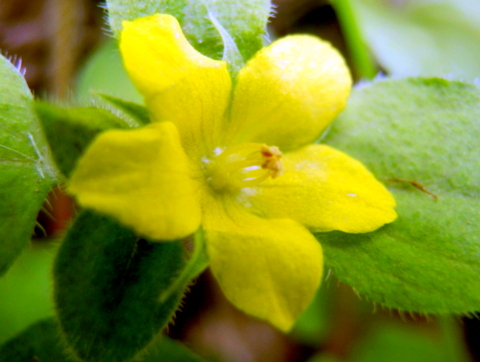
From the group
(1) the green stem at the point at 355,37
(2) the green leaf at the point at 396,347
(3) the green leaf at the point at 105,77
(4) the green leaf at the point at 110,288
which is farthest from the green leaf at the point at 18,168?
(2) the green leaf at the point at 396,347

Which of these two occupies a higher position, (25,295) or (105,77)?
(105,77)

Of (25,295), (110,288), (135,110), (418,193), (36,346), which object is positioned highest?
(135,110)

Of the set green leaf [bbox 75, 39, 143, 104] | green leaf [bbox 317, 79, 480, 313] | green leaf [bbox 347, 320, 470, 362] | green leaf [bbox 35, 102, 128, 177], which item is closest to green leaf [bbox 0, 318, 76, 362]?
green leaf [bbox 35, 102, 128, 177]

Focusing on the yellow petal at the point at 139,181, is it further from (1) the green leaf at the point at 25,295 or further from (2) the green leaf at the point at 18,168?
→ (1) the green leaf at the point at 25,295

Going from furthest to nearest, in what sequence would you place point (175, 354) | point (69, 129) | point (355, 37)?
point (355, 37) → point (175, 354) → point (69, 129)

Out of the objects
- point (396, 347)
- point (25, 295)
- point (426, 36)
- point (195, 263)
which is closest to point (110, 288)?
point (195, 263)

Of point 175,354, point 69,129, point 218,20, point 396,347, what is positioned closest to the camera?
point 69,129

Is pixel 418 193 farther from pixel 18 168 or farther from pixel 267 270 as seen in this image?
pixel 18 168
